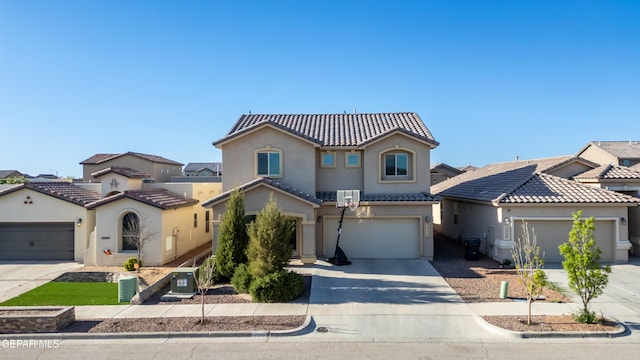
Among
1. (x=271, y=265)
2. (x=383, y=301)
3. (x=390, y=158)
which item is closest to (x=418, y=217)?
(x=390, y=158)

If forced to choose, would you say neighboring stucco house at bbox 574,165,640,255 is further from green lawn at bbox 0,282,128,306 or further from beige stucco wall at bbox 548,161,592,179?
green lawn at bbox 0,282,128,306

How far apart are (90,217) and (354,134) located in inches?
565

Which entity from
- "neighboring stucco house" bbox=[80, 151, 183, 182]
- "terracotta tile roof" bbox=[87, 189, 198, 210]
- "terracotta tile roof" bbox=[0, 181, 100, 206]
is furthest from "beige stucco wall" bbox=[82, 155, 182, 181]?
"terracotta tile roof" bbox=[87, 189, 198, 210]

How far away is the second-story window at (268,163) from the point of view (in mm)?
19781

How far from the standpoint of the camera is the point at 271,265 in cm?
1330

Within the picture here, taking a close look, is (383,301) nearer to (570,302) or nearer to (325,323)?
(325,323)

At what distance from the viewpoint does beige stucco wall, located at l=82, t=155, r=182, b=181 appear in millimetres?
40844

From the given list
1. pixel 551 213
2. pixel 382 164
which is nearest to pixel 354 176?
pixel 382 164

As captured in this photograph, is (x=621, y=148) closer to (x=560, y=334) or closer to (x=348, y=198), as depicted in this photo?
(x=348, y=198)

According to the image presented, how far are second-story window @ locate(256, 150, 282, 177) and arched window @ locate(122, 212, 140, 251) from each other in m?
6.24

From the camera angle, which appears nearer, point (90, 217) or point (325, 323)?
point (325, 323)

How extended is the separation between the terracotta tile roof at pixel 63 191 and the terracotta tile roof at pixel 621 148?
→ 2054 inches

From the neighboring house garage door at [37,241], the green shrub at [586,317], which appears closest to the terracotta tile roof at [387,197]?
the green shrub at [586,317]

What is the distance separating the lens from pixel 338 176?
20.4m
